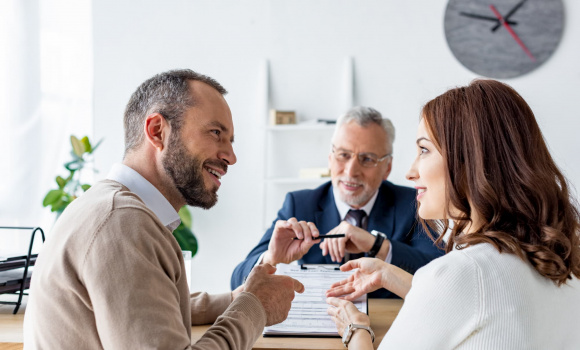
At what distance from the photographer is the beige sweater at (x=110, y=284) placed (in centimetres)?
95

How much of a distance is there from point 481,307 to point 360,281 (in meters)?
0.66

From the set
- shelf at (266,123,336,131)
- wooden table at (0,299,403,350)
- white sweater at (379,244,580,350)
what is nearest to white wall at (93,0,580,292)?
shelf at (266,123,336,131)

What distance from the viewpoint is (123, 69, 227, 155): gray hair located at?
1.32 m

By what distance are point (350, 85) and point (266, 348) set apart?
2.58m

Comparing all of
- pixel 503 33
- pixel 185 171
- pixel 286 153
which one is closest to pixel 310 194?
pixel 286 153

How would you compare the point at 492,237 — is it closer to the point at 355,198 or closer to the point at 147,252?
the point at 147,252

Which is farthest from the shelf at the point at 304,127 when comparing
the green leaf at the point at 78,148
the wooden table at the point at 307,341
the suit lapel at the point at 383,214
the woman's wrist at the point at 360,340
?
the woman's wrist at the point at 360,340

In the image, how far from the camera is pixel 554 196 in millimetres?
1155

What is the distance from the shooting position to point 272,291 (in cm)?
133

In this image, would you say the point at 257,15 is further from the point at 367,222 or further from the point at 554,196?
the point at 554,196

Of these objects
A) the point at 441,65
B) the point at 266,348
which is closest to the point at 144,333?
the point at 266,348

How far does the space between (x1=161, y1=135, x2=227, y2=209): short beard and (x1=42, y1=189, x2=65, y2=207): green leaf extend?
2.26 metres

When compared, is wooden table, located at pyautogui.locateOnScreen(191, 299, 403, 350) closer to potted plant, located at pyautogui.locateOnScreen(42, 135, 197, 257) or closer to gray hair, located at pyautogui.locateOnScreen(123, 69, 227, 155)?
gray hair, located at pyautogui.locateOnScreen(123, 69, 227, 155)

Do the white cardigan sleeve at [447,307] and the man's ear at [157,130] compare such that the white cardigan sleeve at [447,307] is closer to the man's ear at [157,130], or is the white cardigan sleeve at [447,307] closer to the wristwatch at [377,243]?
the man's ear at [157,130]
